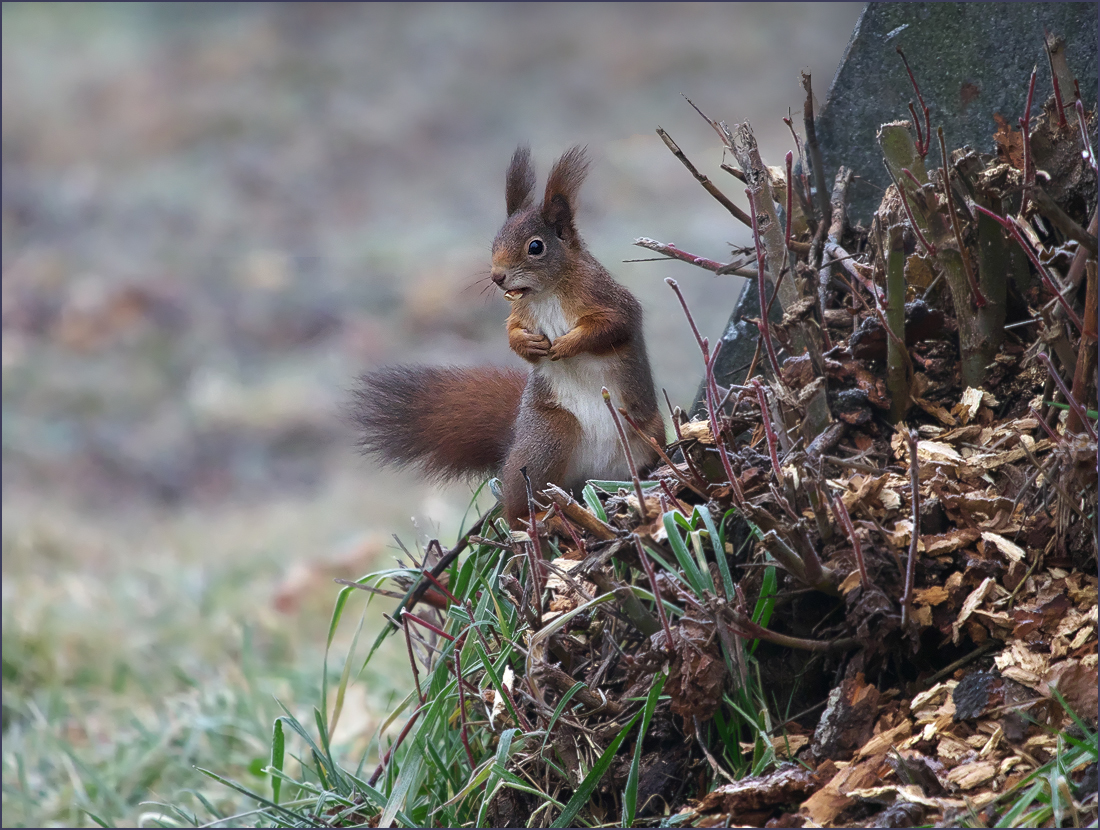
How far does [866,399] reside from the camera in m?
1.07

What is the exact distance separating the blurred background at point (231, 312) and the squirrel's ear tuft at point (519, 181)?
17mm

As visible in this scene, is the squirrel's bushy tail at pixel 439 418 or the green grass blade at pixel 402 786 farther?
the squirrel's bushy tail at pixel 439 418

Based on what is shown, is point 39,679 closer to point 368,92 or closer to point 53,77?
point 368,92

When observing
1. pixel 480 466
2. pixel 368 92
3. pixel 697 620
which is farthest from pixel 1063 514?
pixel 368 92

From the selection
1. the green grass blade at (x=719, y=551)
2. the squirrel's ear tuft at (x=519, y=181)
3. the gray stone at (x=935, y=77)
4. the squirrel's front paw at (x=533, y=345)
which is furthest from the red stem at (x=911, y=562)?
the squirrel's ear tuft at (x=519, y=181)

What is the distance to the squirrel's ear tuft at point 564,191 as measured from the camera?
126 cm

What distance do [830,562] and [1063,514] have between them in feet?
0.65

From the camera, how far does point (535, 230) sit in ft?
4.12

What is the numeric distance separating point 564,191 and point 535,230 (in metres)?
0.07

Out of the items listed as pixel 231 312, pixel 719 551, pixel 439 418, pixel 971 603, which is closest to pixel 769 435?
pixel 719 551

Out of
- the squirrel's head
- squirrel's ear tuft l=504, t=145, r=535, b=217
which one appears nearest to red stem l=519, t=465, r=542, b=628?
the squirrel's head

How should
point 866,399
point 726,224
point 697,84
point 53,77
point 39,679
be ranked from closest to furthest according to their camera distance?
1. point 866,399
2. point 39,679
3. point 726,224
4. point 697,84
5. point 53,77

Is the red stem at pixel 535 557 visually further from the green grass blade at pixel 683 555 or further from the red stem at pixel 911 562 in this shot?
the red stem at pixel 911 562

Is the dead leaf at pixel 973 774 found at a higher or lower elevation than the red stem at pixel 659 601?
lower
